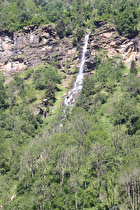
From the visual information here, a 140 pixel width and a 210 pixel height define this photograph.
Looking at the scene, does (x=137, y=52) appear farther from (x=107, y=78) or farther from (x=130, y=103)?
(x=130, y=103)

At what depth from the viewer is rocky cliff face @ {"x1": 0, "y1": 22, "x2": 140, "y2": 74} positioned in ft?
378

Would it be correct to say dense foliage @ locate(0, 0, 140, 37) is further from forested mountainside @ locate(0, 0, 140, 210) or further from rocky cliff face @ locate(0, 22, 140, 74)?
rocky cliff face @ locate(0, 22, 140, 74)

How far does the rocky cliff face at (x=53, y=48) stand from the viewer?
11531cm

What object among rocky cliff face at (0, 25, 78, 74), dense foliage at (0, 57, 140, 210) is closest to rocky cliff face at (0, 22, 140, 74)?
rocky cliff face at (0, 25, 78, 74)

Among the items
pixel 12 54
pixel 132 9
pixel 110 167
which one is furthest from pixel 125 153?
pixel 12 54

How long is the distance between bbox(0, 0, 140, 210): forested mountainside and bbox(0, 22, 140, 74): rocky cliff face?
0.64 meters

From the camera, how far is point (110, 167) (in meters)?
46.2

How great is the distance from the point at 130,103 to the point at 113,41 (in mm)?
61695

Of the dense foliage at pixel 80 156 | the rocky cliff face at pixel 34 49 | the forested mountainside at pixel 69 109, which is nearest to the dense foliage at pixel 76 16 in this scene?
the forested mountainside at pixel 69 109

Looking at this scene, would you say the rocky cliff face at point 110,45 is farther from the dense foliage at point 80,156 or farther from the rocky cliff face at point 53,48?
the dense foliage at point 80,156

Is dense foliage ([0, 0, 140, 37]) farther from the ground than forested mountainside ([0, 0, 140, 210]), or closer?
farther from the ground

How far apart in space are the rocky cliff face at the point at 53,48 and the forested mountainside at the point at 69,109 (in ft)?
2.10

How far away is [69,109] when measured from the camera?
88.5 metres

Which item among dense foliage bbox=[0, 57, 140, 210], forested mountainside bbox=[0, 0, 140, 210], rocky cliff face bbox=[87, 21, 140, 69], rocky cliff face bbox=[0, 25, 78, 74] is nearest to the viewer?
dense foliage bbox=[0, 57, 140, 210]
